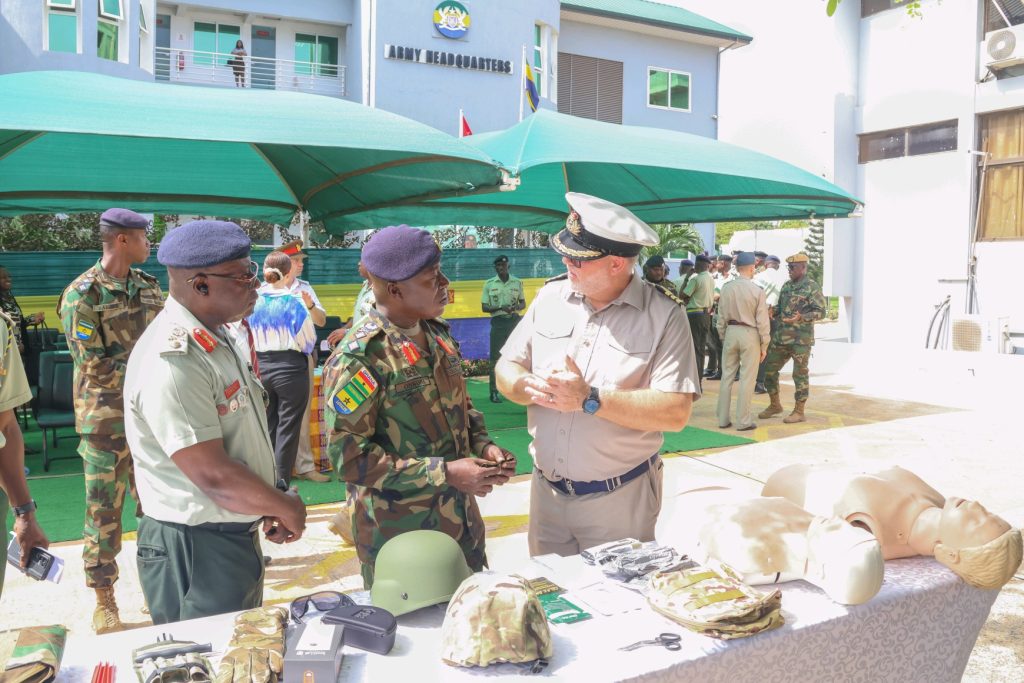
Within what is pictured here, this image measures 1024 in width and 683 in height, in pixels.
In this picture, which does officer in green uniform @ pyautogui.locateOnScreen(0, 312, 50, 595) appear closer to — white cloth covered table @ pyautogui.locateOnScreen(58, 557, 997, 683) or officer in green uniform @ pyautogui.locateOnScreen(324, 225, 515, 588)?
white cloth covered table @ pyautogui.locateOnScreen(58, 557, 997, 683)

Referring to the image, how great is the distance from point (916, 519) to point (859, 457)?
571cm

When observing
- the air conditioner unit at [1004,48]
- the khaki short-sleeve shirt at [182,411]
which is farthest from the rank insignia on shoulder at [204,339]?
the air conditioner unit at [1004,48]

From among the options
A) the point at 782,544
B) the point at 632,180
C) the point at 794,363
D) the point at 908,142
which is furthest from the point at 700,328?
the point at 782,544

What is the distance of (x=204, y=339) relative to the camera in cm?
213

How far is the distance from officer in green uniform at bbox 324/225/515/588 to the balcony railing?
16.5m

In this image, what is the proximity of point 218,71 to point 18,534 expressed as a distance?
690 inches

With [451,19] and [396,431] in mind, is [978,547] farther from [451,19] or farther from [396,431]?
[451,19]

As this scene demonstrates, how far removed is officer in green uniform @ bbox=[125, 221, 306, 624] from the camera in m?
2.05

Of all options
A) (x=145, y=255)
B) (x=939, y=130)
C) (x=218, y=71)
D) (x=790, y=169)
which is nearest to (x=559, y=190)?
(x=790, y=169)

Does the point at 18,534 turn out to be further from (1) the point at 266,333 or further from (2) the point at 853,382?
(2) the point at 853,382

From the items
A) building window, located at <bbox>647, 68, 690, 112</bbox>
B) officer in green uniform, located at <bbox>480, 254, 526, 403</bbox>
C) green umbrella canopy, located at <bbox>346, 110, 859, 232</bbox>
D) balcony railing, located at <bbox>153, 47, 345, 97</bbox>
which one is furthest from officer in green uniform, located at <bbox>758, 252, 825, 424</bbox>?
building window, located at <bbox>647, 68, 690, 112</bbox>

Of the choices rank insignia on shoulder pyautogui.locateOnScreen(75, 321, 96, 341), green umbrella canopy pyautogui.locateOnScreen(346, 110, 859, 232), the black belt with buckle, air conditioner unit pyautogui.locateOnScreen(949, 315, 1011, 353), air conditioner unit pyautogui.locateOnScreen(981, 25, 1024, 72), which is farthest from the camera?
air conditioner unit pyautogui.locateOnScreen(949, 315, 1011, 353)

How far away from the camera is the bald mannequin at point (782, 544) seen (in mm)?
2033

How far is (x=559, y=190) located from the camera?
7.35m
